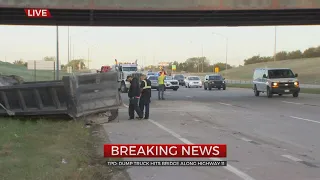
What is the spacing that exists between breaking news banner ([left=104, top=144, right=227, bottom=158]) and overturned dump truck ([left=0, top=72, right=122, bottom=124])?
693 cm

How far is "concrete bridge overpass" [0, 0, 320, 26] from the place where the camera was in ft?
80.6

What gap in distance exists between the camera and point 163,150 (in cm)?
704

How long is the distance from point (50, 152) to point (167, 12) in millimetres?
18988

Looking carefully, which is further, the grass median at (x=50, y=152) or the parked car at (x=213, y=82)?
the parked car at (x=213, y=82)

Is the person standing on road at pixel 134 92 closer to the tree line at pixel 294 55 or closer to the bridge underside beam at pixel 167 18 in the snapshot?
the bridge underside beam at pixel 167 18

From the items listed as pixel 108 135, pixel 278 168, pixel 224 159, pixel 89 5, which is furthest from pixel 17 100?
pixel 89 5

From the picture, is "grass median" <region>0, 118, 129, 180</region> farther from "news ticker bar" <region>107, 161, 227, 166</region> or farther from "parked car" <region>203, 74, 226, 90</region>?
"parked car" <region>203, 74, 226, 90</region>

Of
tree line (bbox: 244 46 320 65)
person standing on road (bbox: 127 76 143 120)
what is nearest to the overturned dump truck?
person standing on road (bbox: 127 76 143 120)

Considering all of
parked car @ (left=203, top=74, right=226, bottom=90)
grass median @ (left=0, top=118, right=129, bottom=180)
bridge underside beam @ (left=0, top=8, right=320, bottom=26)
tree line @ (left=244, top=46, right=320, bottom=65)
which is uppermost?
tree line @ (left=244, top=46, right=320, bottom=65)

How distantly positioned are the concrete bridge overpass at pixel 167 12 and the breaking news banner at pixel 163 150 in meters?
18.6

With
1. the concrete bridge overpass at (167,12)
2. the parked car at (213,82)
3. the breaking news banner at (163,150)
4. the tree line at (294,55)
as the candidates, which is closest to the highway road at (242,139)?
the breaking news banner at (163,150)

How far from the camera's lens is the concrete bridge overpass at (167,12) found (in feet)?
80.6

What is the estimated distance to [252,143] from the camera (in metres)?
10.9

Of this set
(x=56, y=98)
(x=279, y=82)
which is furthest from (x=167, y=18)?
(x=56, y=98)
